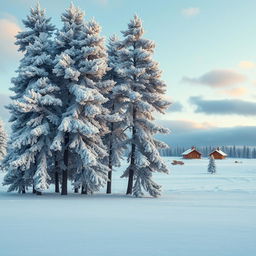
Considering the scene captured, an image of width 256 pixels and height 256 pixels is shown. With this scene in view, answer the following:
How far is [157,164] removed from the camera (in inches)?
957

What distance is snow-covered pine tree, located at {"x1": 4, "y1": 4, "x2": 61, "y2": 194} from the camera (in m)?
22.7

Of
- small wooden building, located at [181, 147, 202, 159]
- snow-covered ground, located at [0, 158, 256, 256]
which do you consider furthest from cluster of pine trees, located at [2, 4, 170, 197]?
small wooden building, located at [181, 147, 202, 159]

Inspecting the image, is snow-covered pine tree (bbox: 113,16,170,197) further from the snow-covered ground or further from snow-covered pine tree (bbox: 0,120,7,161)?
snow-covered pine tree (bbox: 0,120,7,161)

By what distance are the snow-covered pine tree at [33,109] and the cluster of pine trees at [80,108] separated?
0.07 m

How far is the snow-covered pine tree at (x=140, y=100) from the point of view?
24.4m

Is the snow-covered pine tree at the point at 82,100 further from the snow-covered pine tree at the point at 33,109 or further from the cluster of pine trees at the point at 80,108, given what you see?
the snow-covered pine tree at the point at 33,109

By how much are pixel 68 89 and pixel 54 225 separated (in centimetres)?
1651

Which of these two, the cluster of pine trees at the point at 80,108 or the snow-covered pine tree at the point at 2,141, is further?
the snow-covered pine tree at the point at 2,141

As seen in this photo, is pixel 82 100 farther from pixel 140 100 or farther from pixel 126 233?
pixel 126 233

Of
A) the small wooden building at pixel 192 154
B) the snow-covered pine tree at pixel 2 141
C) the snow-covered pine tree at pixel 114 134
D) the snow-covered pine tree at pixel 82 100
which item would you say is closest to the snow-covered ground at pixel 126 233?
the snow-covered pine tree at pixel 82 100

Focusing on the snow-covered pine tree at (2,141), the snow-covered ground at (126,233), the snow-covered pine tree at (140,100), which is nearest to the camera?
the snow-covered ground at (126,233)

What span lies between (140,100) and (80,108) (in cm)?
475

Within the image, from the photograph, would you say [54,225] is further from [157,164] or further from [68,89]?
[68,89]

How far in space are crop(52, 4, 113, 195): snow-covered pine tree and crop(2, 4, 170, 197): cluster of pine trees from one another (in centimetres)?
7
